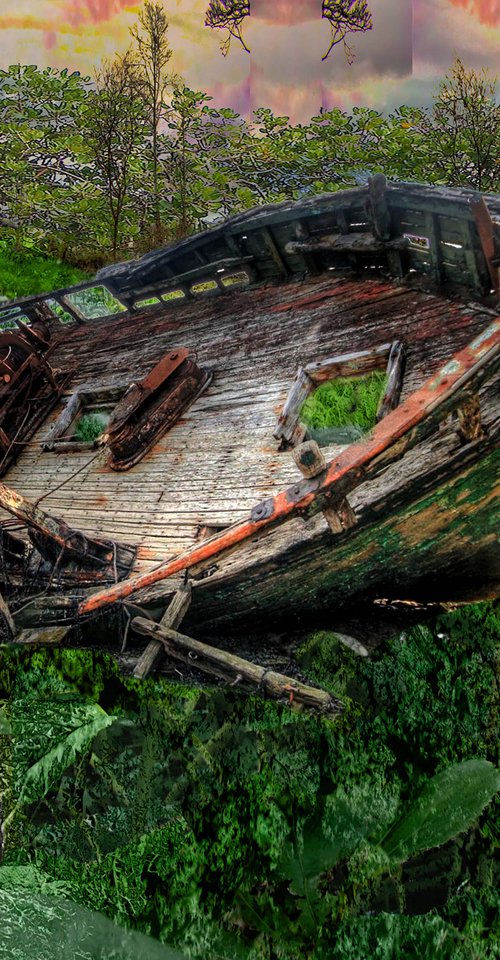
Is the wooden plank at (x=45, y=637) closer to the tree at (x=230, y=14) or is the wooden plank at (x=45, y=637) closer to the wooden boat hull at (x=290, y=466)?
the wooden boat hull at (x=290, y=466)

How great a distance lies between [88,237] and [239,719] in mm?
16635

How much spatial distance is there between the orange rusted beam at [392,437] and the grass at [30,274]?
14364mm

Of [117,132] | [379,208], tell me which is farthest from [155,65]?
[379,208]

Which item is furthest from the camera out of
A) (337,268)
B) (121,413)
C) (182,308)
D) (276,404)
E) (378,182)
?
(182,308)

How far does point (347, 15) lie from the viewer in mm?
10484

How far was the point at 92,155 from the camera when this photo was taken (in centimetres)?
1655

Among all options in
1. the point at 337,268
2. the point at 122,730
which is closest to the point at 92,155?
the point at 337,268

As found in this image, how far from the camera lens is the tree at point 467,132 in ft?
54.0

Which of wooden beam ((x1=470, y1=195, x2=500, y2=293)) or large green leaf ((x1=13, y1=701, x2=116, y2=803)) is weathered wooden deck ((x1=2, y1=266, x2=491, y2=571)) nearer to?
wooden beam ((x1=470, y1=195, x2=500, y2=293))

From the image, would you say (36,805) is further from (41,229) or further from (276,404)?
(41,229)

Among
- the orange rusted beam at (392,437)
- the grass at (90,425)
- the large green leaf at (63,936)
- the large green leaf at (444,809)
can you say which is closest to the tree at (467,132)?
the grass at (90,425)

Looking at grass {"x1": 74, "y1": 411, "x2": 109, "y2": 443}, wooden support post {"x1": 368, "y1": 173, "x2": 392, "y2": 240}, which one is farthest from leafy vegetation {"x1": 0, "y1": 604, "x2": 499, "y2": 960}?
grass {"x1": 74, "y1": 411, "x2": 109, "y2": 443}

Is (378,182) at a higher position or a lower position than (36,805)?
higher

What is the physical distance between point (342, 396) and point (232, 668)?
8.74 ft
